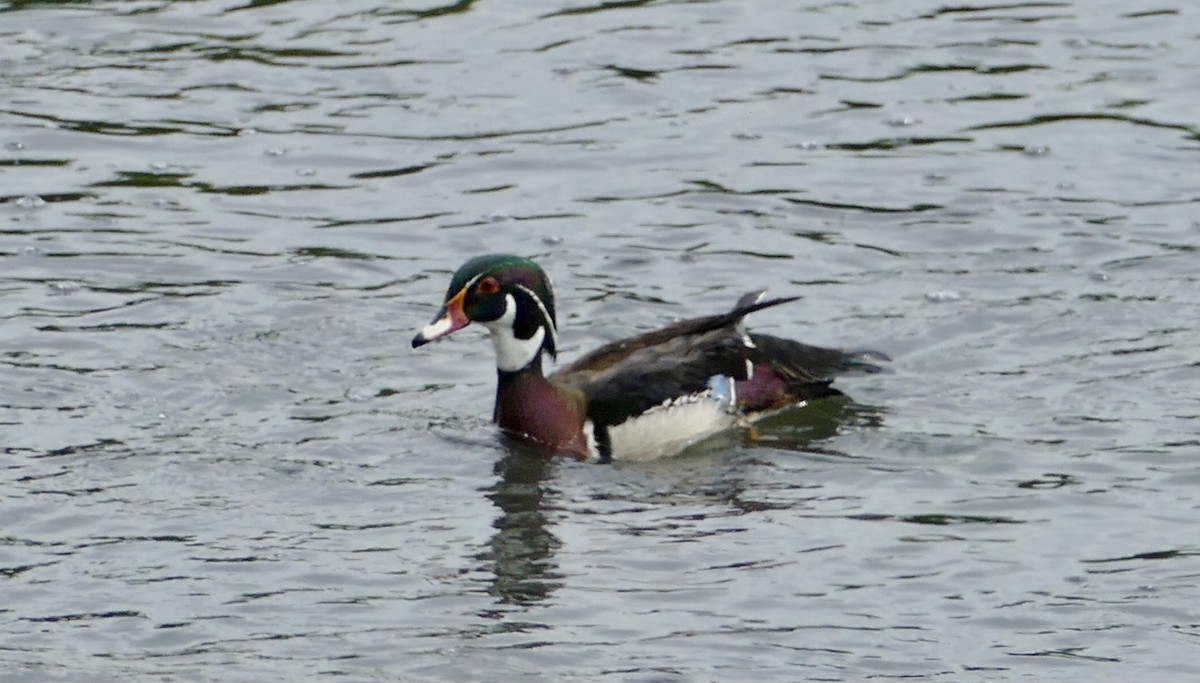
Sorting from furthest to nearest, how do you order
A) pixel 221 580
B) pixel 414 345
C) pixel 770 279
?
pixel 770 279, pixel 414 345, pixel 221 580

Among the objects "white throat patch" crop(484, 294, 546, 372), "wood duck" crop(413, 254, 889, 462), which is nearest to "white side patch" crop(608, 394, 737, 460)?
"wood duck" crop(413, 254, 889, 462)

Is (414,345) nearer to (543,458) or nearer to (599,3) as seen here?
(543,458)

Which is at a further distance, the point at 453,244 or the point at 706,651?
the point at 453,244

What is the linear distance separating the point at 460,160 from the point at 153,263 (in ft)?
7.59

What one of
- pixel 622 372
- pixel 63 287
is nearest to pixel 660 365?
pixel 622 372

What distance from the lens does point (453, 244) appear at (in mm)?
13312

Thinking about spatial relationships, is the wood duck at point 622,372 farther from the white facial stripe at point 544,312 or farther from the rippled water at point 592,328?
the rippled water at point 592,328

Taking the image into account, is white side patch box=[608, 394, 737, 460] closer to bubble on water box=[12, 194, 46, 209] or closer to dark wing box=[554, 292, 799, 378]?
dark wing box=[554, 292, 799, 378]

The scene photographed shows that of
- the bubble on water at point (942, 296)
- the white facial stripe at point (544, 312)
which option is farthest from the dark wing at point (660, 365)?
the bubble on water at point (942, 296)

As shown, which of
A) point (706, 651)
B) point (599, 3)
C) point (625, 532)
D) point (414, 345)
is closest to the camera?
point (706, 651)

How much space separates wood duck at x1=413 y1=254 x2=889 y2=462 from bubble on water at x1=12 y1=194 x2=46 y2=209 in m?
3.88

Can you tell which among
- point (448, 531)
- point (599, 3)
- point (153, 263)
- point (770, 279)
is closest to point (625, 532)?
point (448, 531)

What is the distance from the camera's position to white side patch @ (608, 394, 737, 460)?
11.0m

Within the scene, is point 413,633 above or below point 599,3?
below
